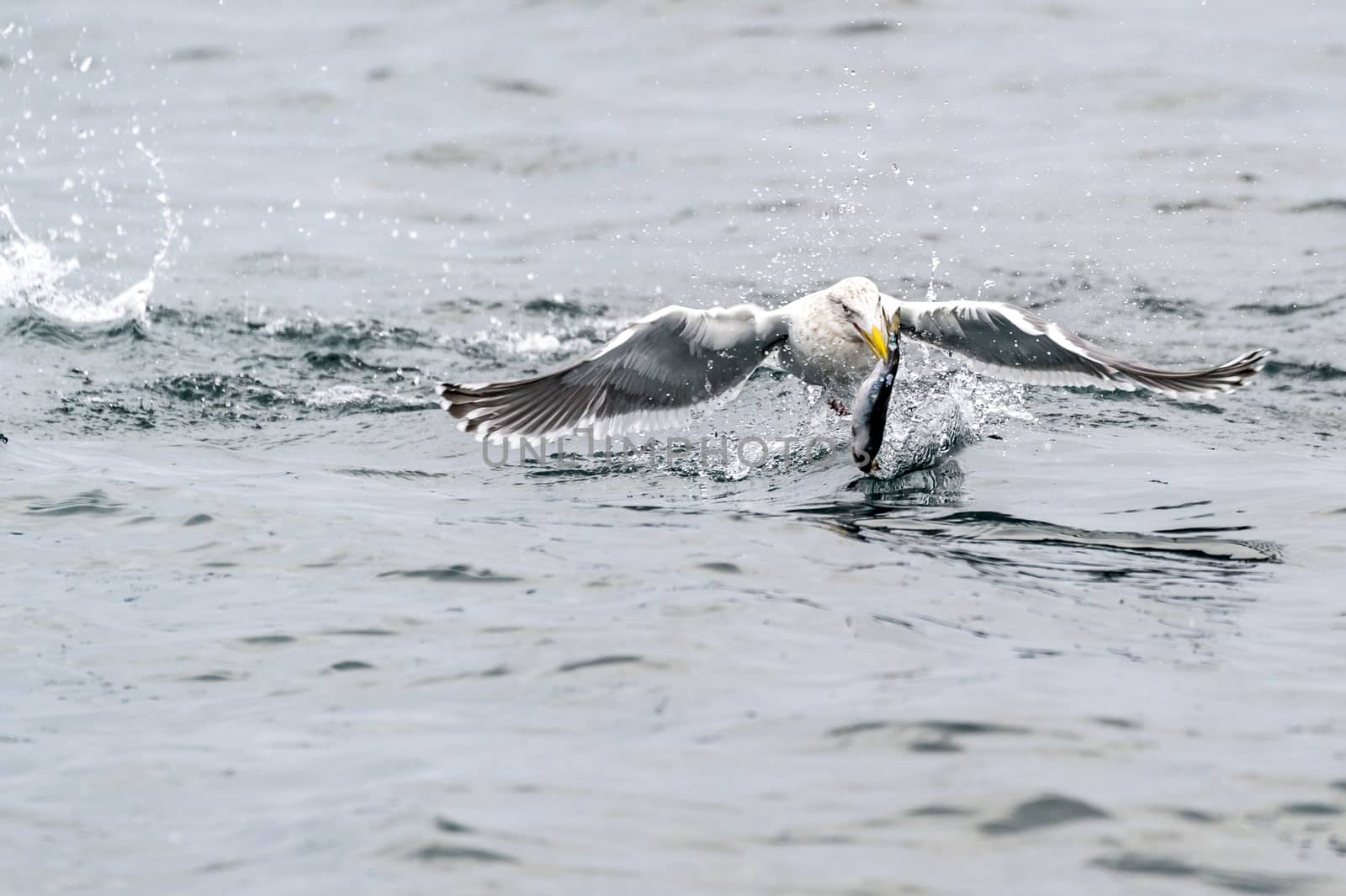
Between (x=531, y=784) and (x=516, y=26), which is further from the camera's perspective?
(x=516, y=26)

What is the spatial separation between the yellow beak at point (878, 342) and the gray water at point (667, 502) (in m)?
0.78

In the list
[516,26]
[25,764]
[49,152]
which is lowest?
[25,764]

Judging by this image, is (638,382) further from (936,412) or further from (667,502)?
(936,412)

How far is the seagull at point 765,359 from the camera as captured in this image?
8.19 meters

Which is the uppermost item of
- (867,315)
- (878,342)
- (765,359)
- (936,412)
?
(867,315)

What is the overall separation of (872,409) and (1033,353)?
2.02 metres

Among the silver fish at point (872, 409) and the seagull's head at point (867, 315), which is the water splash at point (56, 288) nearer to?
the seagull's head at point (867, 315)

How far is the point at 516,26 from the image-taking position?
21.7 meters

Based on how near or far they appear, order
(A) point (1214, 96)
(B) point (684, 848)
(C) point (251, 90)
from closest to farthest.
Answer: (B) point (684, 848), (A) point (1214, 96), (C) point (251, 90)

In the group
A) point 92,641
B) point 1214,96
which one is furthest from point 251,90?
point 92,641

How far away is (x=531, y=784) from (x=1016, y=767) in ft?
4.27

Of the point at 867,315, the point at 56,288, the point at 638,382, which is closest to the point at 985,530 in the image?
the point at 867,315

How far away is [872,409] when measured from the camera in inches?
278

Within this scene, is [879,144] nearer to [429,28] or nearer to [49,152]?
[429,28]
